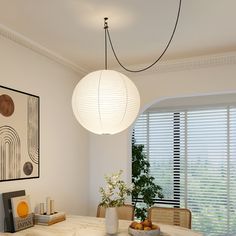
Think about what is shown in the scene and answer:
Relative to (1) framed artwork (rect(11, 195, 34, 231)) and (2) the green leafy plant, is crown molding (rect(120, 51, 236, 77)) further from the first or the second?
(1) framed artwork (rect(11, 195, 34, 231))

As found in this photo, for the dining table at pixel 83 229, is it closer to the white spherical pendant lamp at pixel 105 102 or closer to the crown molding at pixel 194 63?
the white spherical pendant lamp at pixel 105 102

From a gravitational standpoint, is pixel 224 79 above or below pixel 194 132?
above

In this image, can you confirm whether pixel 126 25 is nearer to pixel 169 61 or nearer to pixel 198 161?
pixel 169 61

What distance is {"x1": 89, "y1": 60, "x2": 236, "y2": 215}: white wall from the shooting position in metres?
3.49

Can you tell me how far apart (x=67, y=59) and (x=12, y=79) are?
33.9 inches

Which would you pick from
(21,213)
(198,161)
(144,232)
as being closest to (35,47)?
(21,213)

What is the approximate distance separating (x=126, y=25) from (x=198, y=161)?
126 inches

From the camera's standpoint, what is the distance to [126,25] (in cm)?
260

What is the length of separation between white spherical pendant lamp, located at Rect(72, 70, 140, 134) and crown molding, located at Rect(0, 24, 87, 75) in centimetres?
108

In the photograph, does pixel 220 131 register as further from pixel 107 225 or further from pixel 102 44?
pixel 107 225

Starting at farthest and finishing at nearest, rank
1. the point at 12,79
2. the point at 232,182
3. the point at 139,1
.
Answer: the point at 232,182 → the point at 12,79 → the point at 139,1

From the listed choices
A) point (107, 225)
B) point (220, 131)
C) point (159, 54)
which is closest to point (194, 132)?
point (220, 131)

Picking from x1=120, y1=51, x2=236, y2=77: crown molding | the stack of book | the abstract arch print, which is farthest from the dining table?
x1=120, y1=51, x2=236, y2=77: crown molding

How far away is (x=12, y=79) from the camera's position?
9.29ft
